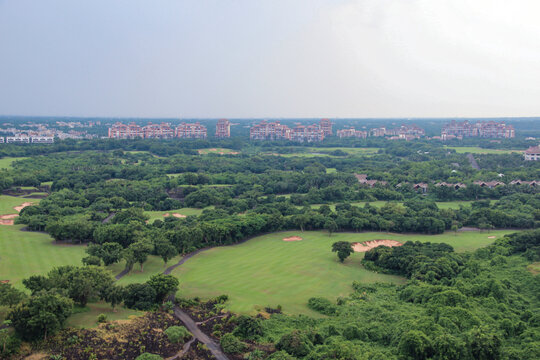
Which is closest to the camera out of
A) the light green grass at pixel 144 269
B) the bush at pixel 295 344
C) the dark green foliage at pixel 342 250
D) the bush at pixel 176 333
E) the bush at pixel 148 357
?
the bush at pixel 148 357

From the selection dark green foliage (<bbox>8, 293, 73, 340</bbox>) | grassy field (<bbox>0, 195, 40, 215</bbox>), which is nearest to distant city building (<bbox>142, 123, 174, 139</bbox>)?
grassy field (<bbox>0, 195, 40, 215</bbox>)

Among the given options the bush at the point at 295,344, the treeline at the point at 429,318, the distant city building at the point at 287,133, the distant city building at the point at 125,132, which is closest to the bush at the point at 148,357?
the treeline at the point at 429,318

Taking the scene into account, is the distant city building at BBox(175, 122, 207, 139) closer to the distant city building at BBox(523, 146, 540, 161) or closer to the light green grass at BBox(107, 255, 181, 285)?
the distant city building at BBox(523, 146, 540, 161)

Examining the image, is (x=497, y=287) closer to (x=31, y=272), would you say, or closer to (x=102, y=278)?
(x=102, y=278)

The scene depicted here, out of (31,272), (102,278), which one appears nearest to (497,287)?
(102,278)

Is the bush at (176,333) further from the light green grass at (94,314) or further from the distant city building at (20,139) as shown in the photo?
the distant city building at (20,139)

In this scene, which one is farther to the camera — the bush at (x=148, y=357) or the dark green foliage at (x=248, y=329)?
the dark green foliage at (x=248, y=329)

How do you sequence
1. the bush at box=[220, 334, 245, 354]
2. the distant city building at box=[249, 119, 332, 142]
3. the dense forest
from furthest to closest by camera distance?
the distant city building at box=[249, 119, 332, 142]
the bush at box=[220, 334, 245, 354]
the dense forest
